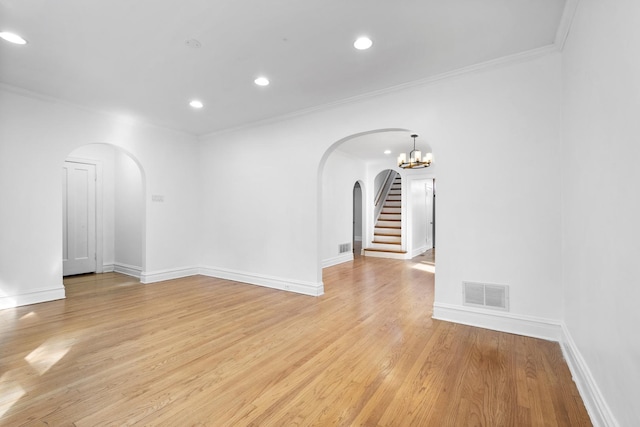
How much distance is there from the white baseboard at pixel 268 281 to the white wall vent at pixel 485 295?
2.11m

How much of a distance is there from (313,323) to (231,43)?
308 cm

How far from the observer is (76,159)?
615 centimetres

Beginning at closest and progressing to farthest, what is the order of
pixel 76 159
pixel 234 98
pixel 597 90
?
pixel 597 90 < pixel 234 98 < pixel 76 159

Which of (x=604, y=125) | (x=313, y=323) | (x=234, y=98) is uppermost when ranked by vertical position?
(x=234, y=98)

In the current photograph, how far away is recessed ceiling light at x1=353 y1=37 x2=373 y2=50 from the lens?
285 cm

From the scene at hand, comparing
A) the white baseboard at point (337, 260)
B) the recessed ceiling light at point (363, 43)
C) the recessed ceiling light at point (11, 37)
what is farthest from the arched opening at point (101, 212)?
the recessed ceiling light at point (363, 43)

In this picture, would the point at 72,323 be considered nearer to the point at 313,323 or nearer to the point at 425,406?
the point at 313,323

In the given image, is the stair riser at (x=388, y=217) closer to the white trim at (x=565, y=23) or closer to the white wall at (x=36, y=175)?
the white wall at (x=36, y=175)

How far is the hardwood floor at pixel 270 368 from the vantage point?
73.8 inches

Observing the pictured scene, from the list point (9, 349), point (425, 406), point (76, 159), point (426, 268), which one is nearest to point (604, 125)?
point (425, 406)

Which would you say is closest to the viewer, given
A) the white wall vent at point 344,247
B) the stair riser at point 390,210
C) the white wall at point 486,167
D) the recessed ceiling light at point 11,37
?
the recessed ceiling light at point 11,37

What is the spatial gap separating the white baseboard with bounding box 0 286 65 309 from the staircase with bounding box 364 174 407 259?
276 inches

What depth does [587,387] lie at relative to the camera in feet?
6.37

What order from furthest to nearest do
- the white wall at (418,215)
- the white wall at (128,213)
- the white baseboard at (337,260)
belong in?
the white wall at (418,215), the white baseboard at (337,260), the white wall at (128,213)
